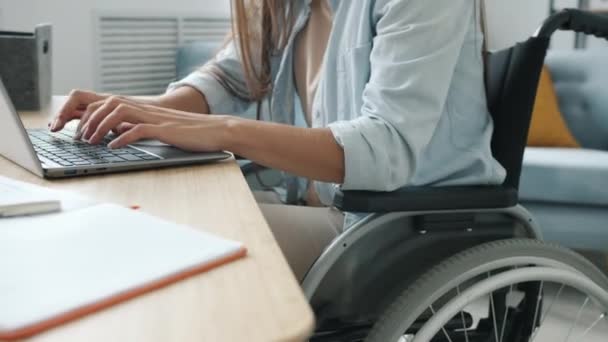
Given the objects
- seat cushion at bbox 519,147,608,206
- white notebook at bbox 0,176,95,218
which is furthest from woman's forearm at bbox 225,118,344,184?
seat cushion at bbox 519,147,608,206

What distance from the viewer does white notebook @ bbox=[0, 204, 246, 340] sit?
1.16ft

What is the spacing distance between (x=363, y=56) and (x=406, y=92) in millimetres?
145

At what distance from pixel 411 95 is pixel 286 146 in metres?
0.17

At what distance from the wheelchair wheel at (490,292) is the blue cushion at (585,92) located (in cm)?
174

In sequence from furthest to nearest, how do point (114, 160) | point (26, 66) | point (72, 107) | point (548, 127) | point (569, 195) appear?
point (548, 127)
point (569, 195)
point (26, 66)
point (72, 107)
point (114, 160)

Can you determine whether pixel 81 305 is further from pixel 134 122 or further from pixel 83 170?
pixel 134 122

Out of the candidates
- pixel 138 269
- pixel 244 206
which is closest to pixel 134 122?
pixel 244 206

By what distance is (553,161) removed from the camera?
206 cm

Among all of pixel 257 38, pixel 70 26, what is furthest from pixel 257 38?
pixel 70 26

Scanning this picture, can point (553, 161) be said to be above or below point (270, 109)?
below

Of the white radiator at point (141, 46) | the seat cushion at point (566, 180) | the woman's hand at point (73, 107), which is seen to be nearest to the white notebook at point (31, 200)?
the woman's hand at point (73, 107)

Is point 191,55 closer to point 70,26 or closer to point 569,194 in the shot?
point 70,26

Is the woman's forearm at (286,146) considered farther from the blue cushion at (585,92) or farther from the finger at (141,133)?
the blue cushion at (585,92)

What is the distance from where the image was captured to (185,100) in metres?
1.13
